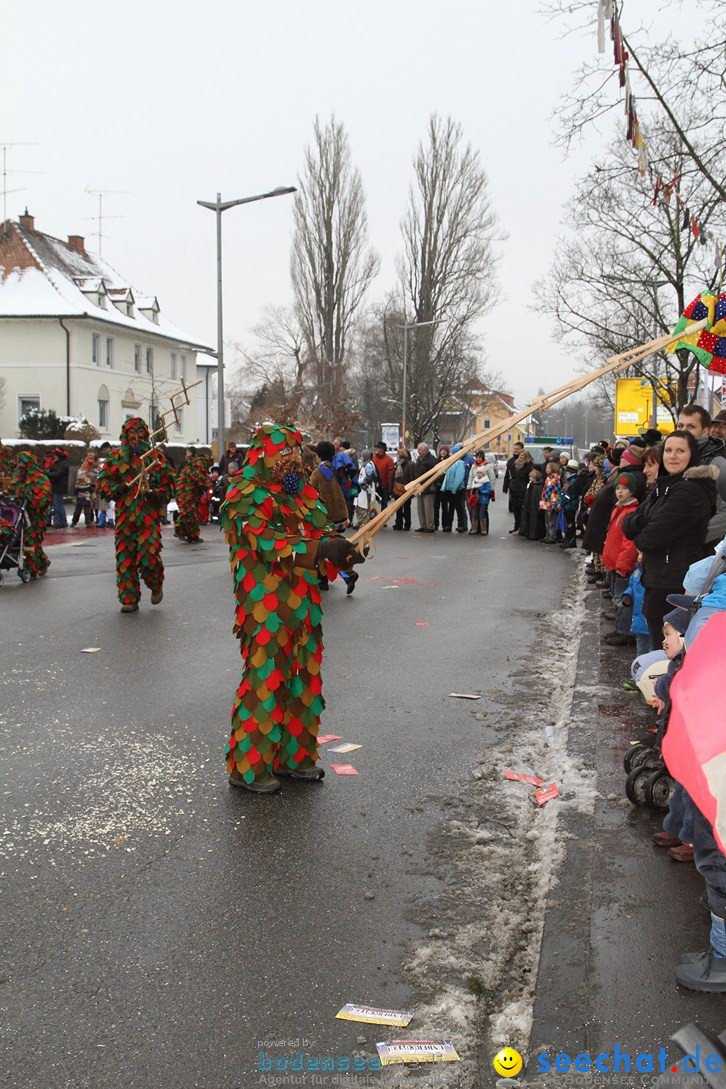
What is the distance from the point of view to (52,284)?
50281mm

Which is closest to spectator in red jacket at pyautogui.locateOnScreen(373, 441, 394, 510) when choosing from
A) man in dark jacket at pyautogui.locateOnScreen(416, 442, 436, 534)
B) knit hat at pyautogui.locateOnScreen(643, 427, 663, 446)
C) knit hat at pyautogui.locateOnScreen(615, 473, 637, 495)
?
man in dark jacket at pyautogui.locateOnScreen(416, 442, 436, 534)

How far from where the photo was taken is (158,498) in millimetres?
11266

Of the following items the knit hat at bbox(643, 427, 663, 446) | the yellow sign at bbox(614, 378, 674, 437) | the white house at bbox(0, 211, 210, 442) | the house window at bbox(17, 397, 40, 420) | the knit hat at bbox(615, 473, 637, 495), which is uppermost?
the white house at bbox(0, 211, 210, 442)

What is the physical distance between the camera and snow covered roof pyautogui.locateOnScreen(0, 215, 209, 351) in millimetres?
49094

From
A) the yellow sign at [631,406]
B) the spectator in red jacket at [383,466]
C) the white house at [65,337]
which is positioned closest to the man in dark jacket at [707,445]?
the spectator in red jacket at [383,466]

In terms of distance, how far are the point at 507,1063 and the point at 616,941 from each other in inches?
35.9

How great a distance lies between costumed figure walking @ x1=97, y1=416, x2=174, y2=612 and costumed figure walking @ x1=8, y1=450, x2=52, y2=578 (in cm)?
257

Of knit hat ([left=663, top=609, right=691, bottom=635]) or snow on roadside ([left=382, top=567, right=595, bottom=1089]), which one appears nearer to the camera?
snow on roadside ([left=382, top=567, right=595, bottom=1089])

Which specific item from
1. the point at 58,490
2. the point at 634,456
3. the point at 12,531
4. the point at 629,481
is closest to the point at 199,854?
the point at 629,481

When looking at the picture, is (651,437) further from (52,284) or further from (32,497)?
(52,284)

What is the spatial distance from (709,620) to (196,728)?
4033mm

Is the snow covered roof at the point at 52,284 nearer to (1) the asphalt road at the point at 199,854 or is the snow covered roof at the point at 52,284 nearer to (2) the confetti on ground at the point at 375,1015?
(1) the asphalt road at the point at 199,854

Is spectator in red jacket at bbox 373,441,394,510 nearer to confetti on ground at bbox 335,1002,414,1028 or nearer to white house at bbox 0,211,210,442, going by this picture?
confetti on ground at bbox 335,1002,414,1028

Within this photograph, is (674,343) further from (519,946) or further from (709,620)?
(519,946)
